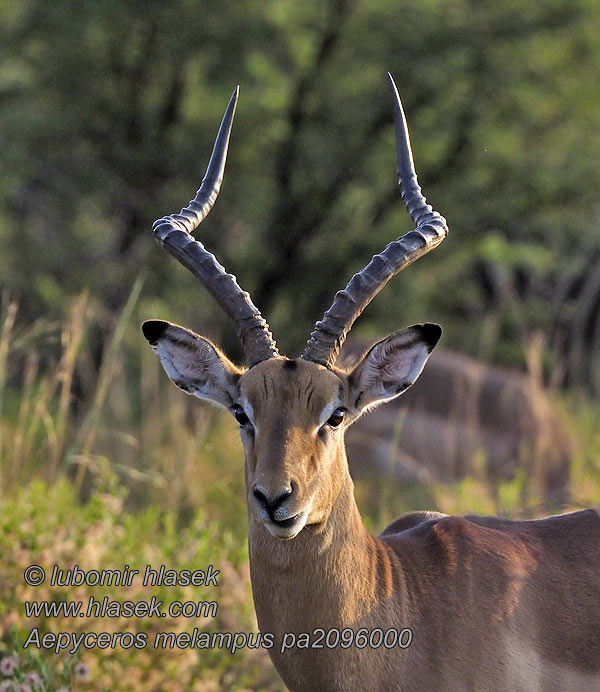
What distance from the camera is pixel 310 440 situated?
441cm

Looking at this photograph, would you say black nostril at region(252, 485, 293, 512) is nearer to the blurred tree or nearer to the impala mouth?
the impala mouth

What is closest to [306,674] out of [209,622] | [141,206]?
[209,622]

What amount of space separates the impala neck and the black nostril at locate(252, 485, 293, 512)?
0.44 m

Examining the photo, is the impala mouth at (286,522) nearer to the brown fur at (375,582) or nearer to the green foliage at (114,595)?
the brown fur at (375,582)

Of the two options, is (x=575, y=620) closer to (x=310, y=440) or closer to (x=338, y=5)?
(x=310, y=440)

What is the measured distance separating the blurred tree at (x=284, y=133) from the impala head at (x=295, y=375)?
783 cm

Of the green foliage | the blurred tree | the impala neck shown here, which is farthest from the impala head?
the blurred tree

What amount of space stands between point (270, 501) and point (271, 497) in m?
0.02

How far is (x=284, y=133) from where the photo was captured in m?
13.4

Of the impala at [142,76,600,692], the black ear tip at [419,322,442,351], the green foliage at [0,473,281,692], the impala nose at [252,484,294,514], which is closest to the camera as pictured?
the impala nose at [252,484,294,514]

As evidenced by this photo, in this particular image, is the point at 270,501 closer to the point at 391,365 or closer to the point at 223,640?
the point at 391,365

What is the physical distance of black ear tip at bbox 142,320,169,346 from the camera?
16.0ft

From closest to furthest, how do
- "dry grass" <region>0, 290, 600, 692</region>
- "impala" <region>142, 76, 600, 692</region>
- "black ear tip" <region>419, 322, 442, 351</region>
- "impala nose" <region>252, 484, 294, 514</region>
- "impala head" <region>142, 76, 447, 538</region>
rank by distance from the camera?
1. "impala nose" <region>252, 484, 294, 514</region>
2. "impala head" <region>142, 76, 447, 538</region>
3. "impala" <region>142, 76, 600, 692</region>
4. "black ear tip" <region>419, 322, 442, 351</region>
5. "dry grass" <region>0, 290, 600, 692</region>

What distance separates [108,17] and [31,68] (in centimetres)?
129
